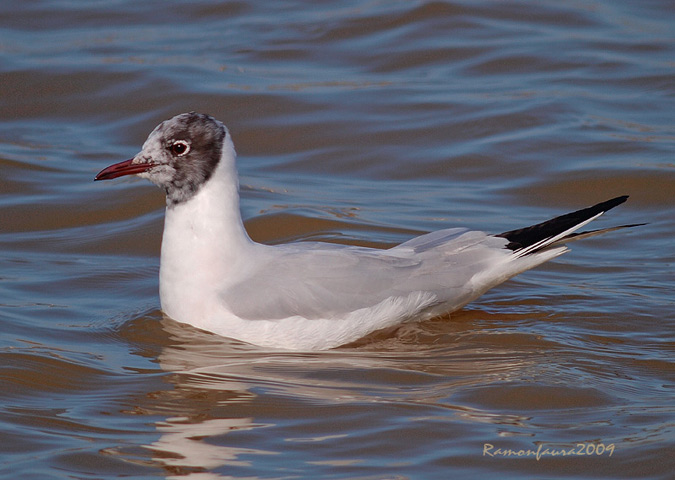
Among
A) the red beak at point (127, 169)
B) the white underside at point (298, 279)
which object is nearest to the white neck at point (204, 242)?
the white underside at point (298, 279)

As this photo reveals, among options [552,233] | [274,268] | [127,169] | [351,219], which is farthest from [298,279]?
[351,219]

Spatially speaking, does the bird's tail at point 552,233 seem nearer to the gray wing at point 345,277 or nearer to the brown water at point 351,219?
the gray wing at point 345,277

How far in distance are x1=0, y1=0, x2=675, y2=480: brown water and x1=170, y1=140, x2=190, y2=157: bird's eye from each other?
95 centimetres

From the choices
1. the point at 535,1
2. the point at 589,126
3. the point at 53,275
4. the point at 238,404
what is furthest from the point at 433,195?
the point at 535,1

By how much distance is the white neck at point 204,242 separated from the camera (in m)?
5.80

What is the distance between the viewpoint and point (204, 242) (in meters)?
5.84

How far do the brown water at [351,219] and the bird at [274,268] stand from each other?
0.49 feet

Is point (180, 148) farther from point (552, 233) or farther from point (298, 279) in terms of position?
point (552, 233)

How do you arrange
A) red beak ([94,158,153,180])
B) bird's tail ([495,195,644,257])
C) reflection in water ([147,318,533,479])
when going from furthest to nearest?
bird's tail ([495,195,644,257])
red beak ([94,158,153,180])
reflection in water ([147,318,533,479])

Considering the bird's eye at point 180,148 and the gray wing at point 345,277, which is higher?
the bird's eye at point 180,148

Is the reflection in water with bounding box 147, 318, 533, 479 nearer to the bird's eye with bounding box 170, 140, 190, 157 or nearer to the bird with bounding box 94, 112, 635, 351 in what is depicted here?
the bird with bounding box 94, 112, 635, 351

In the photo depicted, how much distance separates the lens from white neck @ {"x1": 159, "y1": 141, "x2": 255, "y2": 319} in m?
5.80

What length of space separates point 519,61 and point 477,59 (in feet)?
1.43

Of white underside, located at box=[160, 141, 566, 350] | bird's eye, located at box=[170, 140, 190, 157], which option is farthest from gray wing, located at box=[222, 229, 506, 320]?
bird's eye, located at box=[170, 140, 190, 157]
